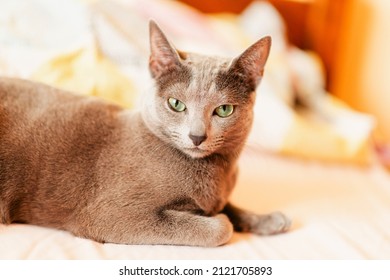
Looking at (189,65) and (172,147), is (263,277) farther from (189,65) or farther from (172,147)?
(189,65)

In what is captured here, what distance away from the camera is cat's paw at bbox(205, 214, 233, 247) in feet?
3.33

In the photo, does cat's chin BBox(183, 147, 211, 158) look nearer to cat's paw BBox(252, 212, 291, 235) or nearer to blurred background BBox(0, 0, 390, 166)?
cat's paw BBox(252, 212, 291, 235)

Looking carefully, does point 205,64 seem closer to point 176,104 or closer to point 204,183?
point 176,104

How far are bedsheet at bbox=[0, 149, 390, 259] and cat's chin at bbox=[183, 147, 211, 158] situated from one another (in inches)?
9.4

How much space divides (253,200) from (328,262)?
45 centimetres

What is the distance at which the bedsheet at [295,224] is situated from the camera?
0.97 metres

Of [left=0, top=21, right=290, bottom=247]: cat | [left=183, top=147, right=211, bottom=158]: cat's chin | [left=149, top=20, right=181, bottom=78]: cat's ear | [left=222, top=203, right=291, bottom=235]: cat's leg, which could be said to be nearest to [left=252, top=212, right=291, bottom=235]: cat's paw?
[left=222, top=203, right=291, bottom=235]: cat's leg

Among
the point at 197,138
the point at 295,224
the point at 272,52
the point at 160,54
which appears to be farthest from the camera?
the point at 272,52

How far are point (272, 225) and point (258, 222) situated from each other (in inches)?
1.6

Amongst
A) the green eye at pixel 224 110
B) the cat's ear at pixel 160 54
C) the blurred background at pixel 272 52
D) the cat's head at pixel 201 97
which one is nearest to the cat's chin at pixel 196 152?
the cat's head at pixel 201 97

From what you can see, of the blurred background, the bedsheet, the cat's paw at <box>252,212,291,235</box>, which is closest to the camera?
the bedsheet

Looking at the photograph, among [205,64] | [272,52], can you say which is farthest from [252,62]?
[272,52]

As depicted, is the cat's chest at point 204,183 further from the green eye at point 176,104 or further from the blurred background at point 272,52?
the blurred background at point 272,52

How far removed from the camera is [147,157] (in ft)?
3.50
